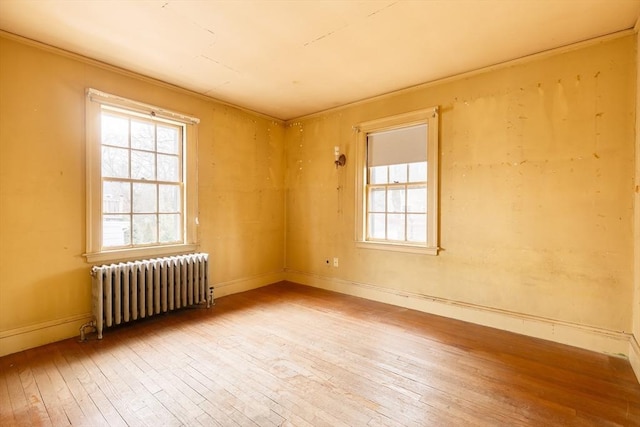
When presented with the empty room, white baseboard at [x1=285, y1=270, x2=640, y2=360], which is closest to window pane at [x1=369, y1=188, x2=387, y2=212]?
the empty room

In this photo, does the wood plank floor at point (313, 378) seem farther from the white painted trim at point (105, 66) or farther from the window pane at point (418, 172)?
the white painted trim at point (105, 66)

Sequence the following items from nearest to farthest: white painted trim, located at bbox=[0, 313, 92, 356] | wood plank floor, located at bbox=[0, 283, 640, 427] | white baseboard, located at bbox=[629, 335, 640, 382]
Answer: wood plank floor, located at bbox=[0, 283, 640, 427] → white baseboard, located at bbox=[629, 335, 640, 382] → white painted trim, located at bbox=[0, 313, 92, 356]

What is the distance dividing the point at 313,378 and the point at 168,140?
3.23m

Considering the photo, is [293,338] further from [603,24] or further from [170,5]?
[603,24]

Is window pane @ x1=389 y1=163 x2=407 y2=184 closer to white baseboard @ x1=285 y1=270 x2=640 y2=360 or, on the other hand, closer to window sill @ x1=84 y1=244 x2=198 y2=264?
white baseboard @ x1=285 y1=270 x2=640 y2=360

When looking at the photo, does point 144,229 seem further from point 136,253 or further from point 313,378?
point 313,378

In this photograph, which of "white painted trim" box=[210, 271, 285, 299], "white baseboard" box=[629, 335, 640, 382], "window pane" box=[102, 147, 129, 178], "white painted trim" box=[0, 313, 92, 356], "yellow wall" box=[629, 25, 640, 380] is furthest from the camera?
"white painted trim" box=[210, 271, 285, 299]

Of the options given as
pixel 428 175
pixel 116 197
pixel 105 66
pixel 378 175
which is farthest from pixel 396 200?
pixel 105 66

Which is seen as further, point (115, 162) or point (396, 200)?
point (396, 200)

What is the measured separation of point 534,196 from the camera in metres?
3.05

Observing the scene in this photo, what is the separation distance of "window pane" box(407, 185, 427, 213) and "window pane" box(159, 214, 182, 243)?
3.00m

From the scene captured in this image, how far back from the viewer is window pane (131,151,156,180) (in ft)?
11.5

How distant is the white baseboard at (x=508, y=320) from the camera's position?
271cm

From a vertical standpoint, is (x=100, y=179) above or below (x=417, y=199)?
above
